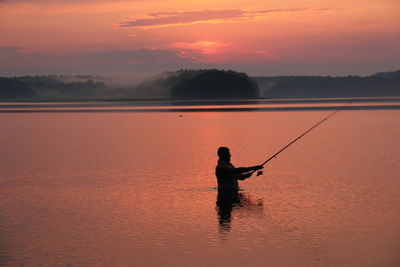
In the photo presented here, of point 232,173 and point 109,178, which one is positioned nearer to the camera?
point 232,173

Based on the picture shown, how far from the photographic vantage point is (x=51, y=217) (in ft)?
53.8

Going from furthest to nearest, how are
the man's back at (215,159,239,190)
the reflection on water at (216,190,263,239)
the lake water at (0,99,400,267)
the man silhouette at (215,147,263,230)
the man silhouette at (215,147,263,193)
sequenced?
the man's back at (215,159,239,190), the man silhouette at (215,147,263,193), the man silhouette at (215,147,263,230), the reflection on water at (216,190,263,239), the lake water at (0,99,400,267)

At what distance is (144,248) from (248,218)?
139 inches

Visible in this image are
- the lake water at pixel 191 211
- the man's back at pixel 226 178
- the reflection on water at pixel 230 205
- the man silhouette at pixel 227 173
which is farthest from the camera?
the man's back at pixel 226 178

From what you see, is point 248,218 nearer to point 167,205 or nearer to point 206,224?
point 206,224

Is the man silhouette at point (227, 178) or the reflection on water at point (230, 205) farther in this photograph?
the man silhouette at point (227, 178)

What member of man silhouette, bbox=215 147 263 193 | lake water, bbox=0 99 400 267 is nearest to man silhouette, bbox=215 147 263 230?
man silhouette, bbox=215 147 263 193

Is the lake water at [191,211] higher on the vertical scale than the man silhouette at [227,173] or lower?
lower

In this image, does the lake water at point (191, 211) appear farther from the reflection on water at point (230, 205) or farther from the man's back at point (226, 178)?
the man's back at point (226, 178)

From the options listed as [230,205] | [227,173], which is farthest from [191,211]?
[227,173]

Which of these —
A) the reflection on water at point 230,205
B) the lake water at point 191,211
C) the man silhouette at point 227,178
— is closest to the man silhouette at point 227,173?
the man silhouette at point 227,178

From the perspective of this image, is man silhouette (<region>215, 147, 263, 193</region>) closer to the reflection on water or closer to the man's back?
the man's back

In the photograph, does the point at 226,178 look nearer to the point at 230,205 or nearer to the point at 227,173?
the point at 227,173

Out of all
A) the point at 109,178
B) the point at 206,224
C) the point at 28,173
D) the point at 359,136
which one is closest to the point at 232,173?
the point at 206,224
